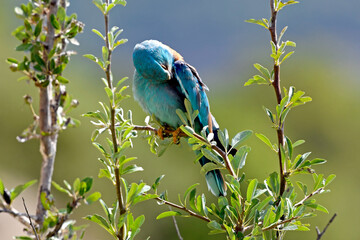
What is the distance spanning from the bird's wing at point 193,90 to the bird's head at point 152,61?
0.06 meters

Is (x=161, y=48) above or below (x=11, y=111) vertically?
above

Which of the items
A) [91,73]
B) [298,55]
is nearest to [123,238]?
[91,73]

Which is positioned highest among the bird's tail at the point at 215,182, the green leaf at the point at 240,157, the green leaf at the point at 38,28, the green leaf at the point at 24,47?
the green leaf at the point at 38,28

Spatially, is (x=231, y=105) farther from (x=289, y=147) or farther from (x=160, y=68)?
(x=289, y=147)

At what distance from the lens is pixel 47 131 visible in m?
1.32

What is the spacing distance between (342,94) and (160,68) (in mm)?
11957

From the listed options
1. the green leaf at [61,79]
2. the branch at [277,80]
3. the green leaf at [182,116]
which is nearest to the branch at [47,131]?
the green leaf at [61,79]

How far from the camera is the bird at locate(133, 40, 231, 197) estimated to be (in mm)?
2170

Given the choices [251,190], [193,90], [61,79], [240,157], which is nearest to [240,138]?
[240,157]

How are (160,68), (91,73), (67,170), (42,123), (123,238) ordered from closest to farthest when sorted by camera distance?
(123,238), (42,123), (160,68), (67,170), (91,73)

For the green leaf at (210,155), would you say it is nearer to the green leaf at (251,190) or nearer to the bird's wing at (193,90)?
the green leaf at (251,190)

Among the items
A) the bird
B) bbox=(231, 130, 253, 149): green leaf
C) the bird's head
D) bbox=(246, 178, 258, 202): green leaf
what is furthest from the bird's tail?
bbox=(246, 178, 258, 202): green leaf

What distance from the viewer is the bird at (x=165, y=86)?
217 centimetres

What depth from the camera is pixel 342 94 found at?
13.1m
